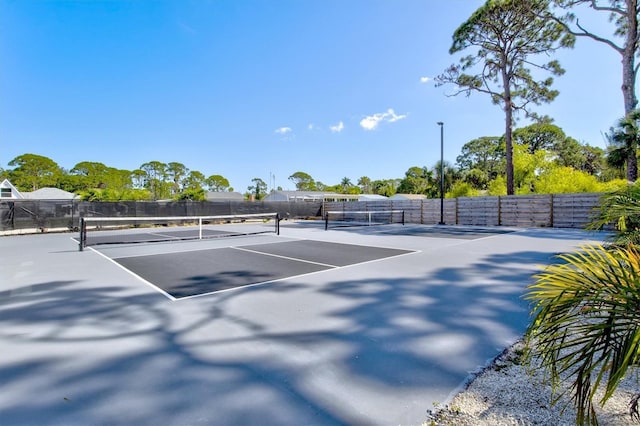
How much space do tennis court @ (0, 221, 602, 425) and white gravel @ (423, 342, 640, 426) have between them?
104 millimetres

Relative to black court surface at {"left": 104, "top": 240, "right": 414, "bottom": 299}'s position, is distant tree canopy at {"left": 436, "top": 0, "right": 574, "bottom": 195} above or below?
above

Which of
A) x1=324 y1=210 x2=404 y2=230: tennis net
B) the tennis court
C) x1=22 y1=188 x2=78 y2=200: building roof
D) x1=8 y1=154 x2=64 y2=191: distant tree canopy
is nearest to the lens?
the tennis court

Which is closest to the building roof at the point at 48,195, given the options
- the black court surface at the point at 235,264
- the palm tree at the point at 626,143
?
the black court surface at the point at 235,264

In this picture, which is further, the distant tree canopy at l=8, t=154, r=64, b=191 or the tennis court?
the distant tree canopy at l=8, t=154, r=64, b=191

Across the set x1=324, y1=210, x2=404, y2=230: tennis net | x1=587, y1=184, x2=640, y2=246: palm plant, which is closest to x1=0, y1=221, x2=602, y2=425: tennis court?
x1=587, y1=184, x2=640, y2=246: palm plant

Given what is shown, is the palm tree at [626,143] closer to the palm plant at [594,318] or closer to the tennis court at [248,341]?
the tennis court at [248,341]

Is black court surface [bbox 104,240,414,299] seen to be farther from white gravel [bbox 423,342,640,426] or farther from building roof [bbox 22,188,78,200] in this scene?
building roof [bbox 22,188,78,200]

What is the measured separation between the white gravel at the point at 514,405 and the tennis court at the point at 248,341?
0.34 ft

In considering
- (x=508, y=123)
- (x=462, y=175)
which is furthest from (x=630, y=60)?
(x=462, y=175)

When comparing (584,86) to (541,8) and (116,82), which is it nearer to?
(541,8)

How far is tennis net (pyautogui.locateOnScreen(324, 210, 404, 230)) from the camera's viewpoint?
63.0ft

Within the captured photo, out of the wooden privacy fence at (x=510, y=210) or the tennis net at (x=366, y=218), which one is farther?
the tennis net at (x=366, y=218)

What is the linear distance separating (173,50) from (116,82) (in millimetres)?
7288

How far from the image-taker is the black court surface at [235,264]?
4.63m
